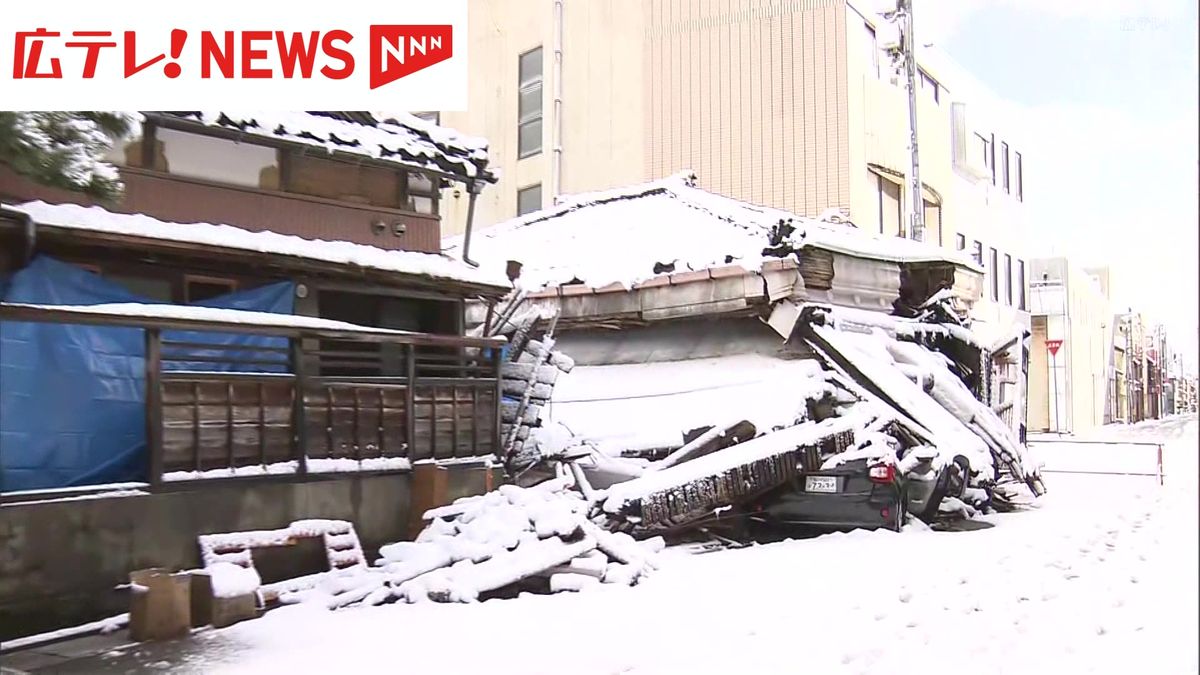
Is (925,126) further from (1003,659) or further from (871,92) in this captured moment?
(1003,659)

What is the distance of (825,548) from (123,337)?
275 inches

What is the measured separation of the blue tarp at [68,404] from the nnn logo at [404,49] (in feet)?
8.53

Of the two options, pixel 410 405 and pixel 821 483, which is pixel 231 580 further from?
pixel 821 483

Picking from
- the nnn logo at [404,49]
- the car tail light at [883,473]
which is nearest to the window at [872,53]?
the car tail light at [883,473]

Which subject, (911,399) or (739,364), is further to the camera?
(739,364)

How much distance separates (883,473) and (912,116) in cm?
856

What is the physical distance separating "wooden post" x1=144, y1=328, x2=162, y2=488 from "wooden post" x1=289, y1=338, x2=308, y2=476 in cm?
123

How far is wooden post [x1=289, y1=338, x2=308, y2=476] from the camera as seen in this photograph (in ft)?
27.1

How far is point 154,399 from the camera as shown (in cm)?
730

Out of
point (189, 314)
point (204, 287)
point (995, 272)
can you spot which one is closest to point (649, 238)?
point (204, 287)

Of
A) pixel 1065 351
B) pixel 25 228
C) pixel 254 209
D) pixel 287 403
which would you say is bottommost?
pixel 287 403

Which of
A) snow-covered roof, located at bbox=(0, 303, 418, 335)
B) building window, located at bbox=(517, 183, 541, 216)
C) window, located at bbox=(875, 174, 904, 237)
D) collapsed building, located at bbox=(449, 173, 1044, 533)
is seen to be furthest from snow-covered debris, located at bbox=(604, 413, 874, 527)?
building window, located at bbox=(517, 183, 541, 216)

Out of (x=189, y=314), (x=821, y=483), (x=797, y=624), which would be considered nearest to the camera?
(x=797, y=624)
